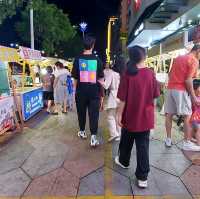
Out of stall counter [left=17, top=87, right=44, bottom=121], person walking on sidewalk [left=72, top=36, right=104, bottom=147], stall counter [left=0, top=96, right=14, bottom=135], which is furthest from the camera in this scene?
stall counter [left=17, top=87, right=44, bottom=121]

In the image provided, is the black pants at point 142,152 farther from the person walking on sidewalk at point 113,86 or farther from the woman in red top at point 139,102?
the person walking on sidewalk at point 113,86

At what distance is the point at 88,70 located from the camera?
5379 millimetres

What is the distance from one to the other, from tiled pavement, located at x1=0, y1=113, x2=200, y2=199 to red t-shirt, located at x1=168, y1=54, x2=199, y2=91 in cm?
118

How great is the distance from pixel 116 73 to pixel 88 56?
691 millimetres

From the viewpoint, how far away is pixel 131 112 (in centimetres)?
384

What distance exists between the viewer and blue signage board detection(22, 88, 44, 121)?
25.6ft

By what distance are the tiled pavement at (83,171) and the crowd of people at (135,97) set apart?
23 centimetres

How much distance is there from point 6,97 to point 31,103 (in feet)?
7.59

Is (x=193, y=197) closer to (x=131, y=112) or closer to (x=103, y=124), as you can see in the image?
(x=131, y=112)

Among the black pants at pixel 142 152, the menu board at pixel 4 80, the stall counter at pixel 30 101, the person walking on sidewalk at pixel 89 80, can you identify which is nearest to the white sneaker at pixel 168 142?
the person walking on sidewalk at pixel 89 80

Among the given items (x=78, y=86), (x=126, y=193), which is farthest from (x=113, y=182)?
(x=78, y=86)

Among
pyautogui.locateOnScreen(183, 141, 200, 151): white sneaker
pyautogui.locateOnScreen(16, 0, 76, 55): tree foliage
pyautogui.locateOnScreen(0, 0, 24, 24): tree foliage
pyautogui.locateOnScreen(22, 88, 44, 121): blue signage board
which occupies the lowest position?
pyautogui.locateOnScreen(183, 141, 200, 151): white sneaker

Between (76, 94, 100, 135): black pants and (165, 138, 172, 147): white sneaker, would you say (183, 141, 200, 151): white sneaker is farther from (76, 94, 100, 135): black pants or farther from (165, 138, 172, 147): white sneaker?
(76, 94, 100, 135): black pants

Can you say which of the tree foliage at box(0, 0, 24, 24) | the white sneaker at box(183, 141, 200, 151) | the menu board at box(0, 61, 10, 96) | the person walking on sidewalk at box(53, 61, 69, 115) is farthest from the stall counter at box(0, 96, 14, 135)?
the tree foliage at box(0, 0, 24, 24)
